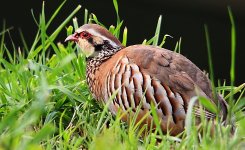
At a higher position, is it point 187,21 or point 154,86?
point 154,86

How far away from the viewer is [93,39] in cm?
536

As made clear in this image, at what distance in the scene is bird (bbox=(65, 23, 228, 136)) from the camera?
491 cm

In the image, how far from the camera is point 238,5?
9.61m

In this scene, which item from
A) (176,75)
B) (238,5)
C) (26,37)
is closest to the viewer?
(176,75)

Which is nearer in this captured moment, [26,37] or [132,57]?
[132,57]

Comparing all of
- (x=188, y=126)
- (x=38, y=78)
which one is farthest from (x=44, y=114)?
(x=188, y=126)

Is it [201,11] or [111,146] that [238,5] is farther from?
[111,146]

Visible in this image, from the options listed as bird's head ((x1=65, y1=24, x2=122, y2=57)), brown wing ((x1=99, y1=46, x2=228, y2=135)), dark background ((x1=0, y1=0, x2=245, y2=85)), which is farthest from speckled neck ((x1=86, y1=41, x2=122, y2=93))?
dark background ((x1=0, y1=0, x2=245, y2=85))

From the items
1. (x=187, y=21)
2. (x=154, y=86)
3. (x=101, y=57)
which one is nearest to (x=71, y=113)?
(x=101, y=57)

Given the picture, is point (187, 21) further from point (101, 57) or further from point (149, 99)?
point (149, 99)

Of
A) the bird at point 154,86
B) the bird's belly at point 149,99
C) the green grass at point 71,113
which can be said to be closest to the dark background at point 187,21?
the green grass at point 71,113

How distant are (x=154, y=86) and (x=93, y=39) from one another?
0.60m

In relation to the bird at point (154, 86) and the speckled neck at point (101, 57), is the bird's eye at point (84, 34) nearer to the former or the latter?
the speckled neck at point (101, 57)

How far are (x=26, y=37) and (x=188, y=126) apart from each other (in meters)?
6.64
